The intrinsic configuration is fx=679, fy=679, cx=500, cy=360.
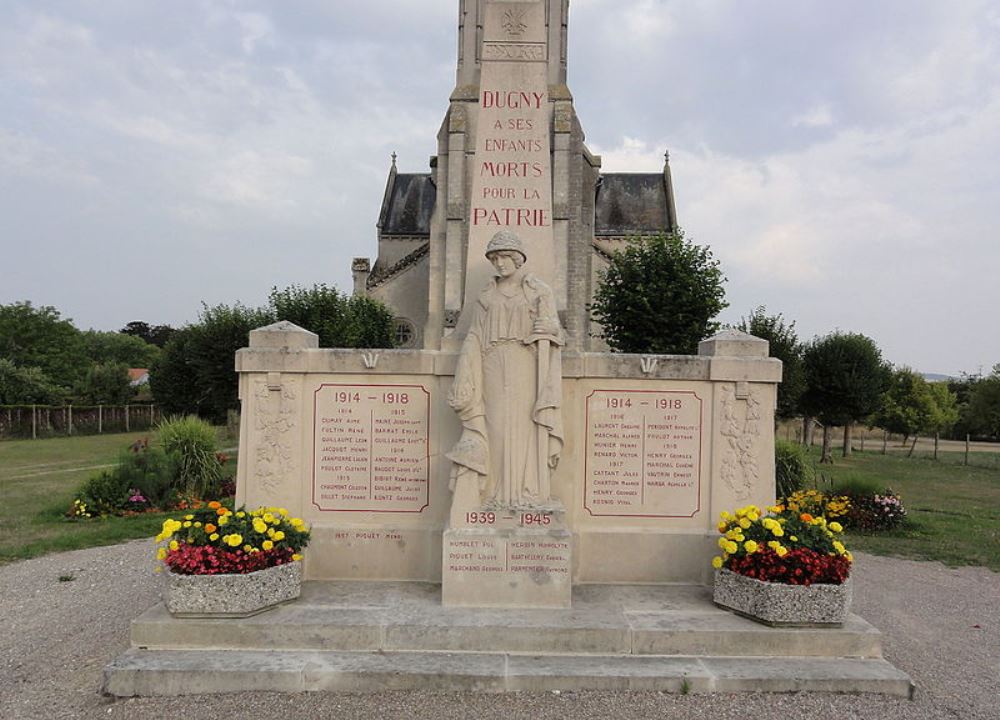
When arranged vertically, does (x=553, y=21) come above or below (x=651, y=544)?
above

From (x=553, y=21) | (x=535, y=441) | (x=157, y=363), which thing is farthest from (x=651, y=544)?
(x=157, y=363)

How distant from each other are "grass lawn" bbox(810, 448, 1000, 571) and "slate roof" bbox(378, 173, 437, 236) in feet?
89.9

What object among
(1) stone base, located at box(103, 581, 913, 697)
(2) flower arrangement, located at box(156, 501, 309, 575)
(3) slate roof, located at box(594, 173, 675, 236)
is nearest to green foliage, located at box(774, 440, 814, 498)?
(1) stone base, located at box(103, 581, 913, 697)

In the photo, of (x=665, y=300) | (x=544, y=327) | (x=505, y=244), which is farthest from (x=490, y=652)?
(x=665, y=300)

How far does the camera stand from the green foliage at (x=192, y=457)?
1322 cm

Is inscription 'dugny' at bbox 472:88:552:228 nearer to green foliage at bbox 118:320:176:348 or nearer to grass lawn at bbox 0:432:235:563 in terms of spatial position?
grass lawn at bbox 0:432:235:563

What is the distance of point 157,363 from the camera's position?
109 feet

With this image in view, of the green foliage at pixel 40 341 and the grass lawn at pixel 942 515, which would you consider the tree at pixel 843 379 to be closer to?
the grass lawn at pixel 942 515

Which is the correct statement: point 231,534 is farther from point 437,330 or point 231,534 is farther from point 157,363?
point 157,363

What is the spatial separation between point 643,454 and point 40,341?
56052 millimetres

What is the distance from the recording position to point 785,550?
5305 mm

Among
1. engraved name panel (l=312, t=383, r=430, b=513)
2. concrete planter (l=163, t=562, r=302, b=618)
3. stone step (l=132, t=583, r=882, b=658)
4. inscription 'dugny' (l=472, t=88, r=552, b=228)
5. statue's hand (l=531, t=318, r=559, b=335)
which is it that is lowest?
stone step (l=132, t=583, r=882, b=658)

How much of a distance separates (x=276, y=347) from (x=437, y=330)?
43.7 ft

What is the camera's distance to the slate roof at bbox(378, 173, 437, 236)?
40.9 meters
